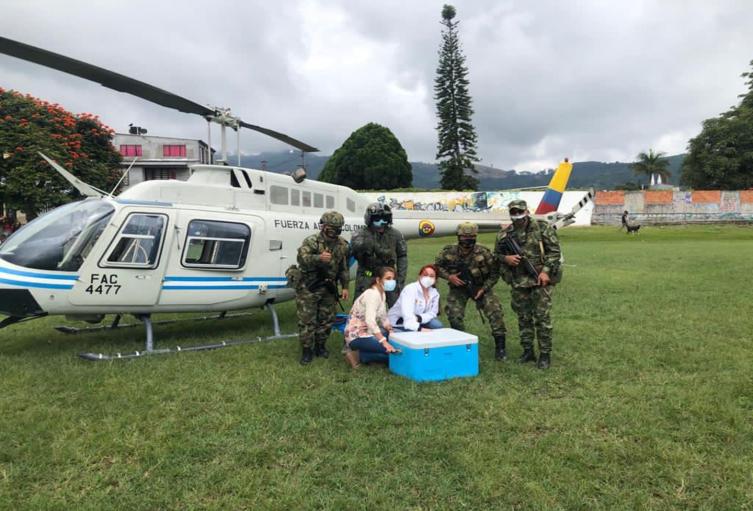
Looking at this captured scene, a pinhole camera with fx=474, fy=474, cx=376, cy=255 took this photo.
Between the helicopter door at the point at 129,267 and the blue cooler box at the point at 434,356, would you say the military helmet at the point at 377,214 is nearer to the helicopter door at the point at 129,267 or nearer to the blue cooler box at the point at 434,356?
the blue cooler box at the point at 434,356

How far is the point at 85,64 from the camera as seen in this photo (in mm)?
5570

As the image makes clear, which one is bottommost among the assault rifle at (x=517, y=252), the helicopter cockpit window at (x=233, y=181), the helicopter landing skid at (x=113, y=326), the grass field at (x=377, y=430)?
the grass field at (x=377, y=430)

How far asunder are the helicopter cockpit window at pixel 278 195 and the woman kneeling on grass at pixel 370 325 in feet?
9.13

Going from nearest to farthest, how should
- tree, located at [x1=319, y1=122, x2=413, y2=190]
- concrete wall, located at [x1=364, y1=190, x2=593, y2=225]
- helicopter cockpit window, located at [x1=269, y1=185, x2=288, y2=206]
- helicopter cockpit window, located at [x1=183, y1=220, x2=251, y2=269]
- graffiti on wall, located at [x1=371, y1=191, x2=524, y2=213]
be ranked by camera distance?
1. helicopter cockpit window, located at [x1=183, y1=220, x2=251, y2=269]
2. helicopter cockpit window, located at [x1=269, y1=185, x2=288, y2=206]
3. concrete wall, located at [x1=364, y1=190, x2=593, y2=225]
4. graffiti on wall, located at [x1=371, y1=191, x2=524, y2=213]
5. tree, located at [x1=319, y1=122, x2=413, y2=190]

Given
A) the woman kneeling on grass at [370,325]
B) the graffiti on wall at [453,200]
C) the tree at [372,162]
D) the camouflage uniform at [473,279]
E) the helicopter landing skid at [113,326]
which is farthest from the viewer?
the tree at [372,162]

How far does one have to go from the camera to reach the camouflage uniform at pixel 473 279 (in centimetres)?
631

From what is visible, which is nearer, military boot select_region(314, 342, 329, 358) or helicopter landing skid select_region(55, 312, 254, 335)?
military boot select_region(314, 342, 329, 358)

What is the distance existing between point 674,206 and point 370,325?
4653cm

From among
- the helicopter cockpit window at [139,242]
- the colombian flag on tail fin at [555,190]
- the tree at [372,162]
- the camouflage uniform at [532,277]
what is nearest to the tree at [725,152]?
the tree at [372,162]

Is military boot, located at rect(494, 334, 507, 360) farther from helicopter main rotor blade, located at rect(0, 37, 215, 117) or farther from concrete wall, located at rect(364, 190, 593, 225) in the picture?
concrete wall, located at rect(364, 190, 593, 225)

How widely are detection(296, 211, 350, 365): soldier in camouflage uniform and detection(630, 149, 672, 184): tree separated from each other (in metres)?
97.2

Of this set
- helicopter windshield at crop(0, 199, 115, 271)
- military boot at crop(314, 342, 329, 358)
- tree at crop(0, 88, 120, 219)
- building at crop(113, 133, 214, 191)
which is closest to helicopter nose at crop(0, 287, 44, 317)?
helicopter windshield at crop(0, 199, 115, 271)

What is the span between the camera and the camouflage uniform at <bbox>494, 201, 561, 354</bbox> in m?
5.86

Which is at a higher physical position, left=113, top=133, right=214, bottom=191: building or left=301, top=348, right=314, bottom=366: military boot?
left=113, top=133, right=214, bottom=191: building
